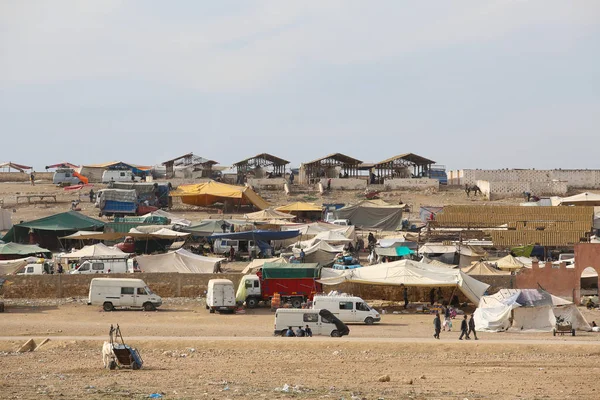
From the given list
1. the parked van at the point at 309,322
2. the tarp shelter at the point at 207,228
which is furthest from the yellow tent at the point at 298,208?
the parked van at the point at 309,322

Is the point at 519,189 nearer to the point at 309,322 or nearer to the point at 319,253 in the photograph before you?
the point at 319,253

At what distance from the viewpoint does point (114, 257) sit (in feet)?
130

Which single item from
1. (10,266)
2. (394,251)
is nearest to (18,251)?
(10,266)

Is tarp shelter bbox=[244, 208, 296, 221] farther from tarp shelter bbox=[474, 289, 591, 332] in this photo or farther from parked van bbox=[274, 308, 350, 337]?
parked van bbox=[274, 308, 350, 337]

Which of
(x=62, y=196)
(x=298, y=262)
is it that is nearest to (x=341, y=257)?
(x=298, y=262)

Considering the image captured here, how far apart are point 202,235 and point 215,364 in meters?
23.0

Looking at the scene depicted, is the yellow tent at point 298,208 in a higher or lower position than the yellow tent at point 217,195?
lower

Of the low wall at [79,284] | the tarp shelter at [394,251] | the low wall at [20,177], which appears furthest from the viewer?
the low wall at [20,177]

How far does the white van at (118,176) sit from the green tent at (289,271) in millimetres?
38858

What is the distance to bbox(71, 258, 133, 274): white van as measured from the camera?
38.9 metres

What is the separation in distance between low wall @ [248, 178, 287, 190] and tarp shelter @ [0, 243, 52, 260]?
29.3 meters

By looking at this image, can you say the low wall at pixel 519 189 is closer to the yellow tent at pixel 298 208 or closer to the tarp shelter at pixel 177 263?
the yellow tent at pixel 298 208

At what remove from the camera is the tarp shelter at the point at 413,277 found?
35688 millimetres

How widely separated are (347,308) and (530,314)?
5.88 m
